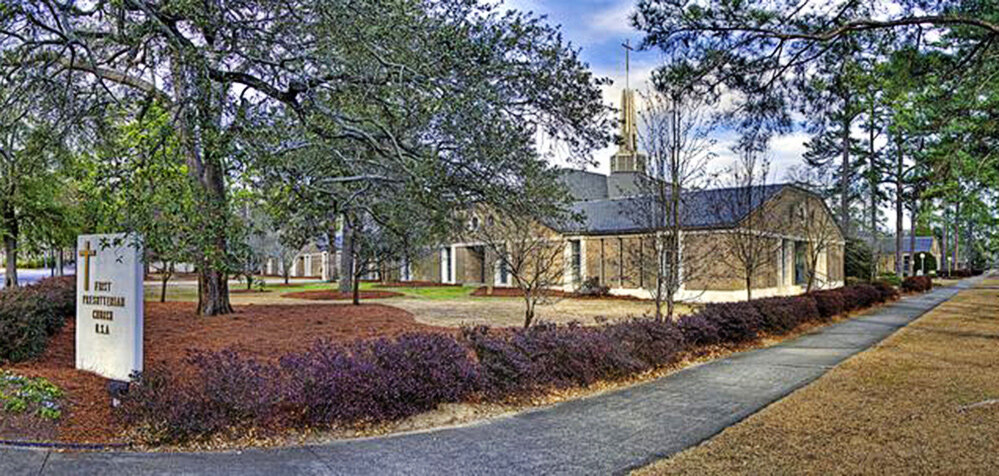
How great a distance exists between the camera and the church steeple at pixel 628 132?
10.5 meters

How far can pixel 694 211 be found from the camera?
17297 mm

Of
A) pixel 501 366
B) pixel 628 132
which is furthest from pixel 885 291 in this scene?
pixel 501 366

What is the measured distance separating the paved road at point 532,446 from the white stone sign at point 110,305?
5.76 feet

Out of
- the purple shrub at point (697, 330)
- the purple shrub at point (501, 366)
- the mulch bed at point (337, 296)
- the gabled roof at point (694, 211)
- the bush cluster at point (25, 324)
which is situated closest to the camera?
the purple shrub at point (501, 366)

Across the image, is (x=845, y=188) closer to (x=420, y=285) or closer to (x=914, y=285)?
(x=914, y=285)

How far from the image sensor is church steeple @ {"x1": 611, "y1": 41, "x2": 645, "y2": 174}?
10461 millimetres

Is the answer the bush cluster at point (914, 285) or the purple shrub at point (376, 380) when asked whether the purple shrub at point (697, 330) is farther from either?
the bush cluster at point (914, 285)

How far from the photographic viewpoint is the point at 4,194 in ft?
47.5

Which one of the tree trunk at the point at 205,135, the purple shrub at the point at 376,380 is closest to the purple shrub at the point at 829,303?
the purple shrub at the point at 376,380

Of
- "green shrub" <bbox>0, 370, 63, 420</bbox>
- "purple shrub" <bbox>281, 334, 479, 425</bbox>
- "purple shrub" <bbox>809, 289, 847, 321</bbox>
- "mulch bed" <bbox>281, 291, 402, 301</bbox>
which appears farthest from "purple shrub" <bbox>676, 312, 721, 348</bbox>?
"mulch bed" <bbox>281, 291, 402, 301</bbox>

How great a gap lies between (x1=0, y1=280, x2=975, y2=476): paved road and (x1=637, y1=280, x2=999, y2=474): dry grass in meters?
0.39

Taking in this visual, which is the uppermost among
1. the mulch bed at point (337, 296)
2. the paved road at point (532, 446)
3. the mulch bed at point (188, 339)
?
the mulch bed at point (188, 339)

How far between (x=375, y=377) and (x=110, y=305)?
3.10 metres

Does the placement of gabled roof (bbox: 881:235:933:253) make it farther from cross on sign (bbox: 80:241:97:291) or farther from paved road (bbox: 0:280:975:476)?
cross on sign (bbox: 80:241:97:291)
